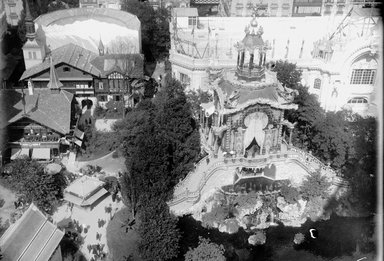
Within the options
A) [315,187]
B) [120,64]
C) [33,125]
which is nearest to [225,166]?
[315,187]

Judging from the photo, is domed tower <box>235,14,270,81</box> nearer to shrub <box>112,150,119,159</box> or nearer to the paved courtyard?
shrub <box>112,150,119,159</box>

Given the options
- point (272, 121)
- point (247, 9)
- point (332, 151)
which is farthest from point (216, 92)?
point (247, 9)

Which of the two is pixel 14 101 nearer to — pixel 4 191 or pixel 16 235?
pixel 4 191

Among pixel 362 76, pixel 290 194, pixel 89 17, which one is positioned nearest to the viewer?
pixel 290 194

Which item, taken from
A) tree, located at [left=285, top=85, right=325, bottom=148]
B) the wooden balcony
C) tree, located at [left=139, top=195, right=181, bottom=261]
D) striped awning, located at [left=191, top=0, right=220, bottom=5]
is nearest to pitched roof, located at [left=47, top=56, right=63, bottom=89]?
the wooden balcony

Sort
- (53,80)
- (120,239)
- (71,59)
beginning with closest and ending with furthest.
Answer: (120,239), (53,80), (71,59)

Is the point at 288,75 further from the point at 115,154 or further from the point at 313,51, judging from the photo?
the point at 115,154

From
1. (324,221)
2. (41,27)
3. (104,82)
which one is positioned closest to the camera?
(324,221)
